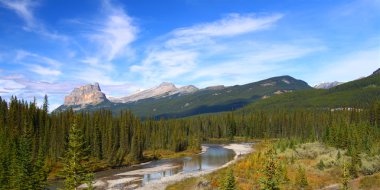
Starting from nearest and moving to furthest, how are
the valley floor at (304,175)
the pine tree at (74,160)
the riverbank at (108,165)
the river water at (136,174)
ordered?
the pine tree at (74,160)
the valley floor at (304,175)
the river water at (136,174)
the riverbank at (108,165)

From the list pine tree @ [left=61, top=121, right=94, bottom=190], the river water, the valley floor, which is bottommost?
the river water

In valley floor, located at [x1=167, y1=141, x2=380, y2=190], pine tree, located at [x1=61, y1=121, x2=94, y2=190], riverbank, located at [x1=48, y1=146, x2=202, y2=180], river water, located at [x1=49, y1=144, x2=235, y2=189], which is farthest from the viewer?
riverbank, located at [x1=48, y1=146, x2=202, y2=180]

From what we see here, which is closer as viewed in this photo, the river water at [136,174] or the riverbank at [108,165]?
the river water at [136,174]

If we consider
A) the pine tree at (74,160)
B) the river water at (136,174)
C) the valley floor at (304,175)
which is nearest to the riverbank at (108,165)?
the river water at (136,174)

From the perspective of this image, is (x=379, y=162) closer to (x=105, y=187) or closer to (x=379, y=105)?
(x=105, y=187)

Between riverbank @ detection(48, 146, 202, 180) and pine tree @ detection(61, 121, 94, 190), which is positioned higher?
pine tree @ detection(61, 121, 94, 190)

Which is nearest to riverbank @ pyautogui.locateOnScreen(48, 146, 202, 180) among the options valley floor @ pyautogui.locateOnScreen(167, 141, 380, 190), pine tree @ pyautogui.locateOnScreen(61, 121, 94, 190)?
valley floor @ pyautogui.locateOnScreen(167, 141, 380, 190)

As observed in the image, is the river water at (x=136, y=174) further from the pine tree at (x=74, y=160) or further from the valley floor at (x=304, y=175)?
the pine tree at (x=74, y=160)

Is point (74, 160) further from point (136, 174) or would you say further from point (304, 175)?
point (136, 174)

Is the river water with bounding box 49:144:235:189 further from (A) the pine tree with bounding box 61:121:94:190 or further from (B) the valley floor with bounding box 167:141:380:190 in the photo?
(A) the pine tree with bounding box 61:121:94:190

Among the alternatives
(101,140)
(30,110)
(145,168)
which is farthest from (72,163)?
(30,110)

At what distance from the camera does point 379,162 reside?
2923 inches

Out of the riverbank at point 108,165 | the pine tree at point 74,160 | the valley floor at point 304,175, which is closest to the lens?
the pine tree at point 74,160

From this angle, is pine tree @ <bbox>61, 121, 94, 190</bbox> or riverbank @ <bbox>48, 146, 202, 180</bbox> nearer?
pine tree @ <bbox>61, 121, 94, 190</bbox>
